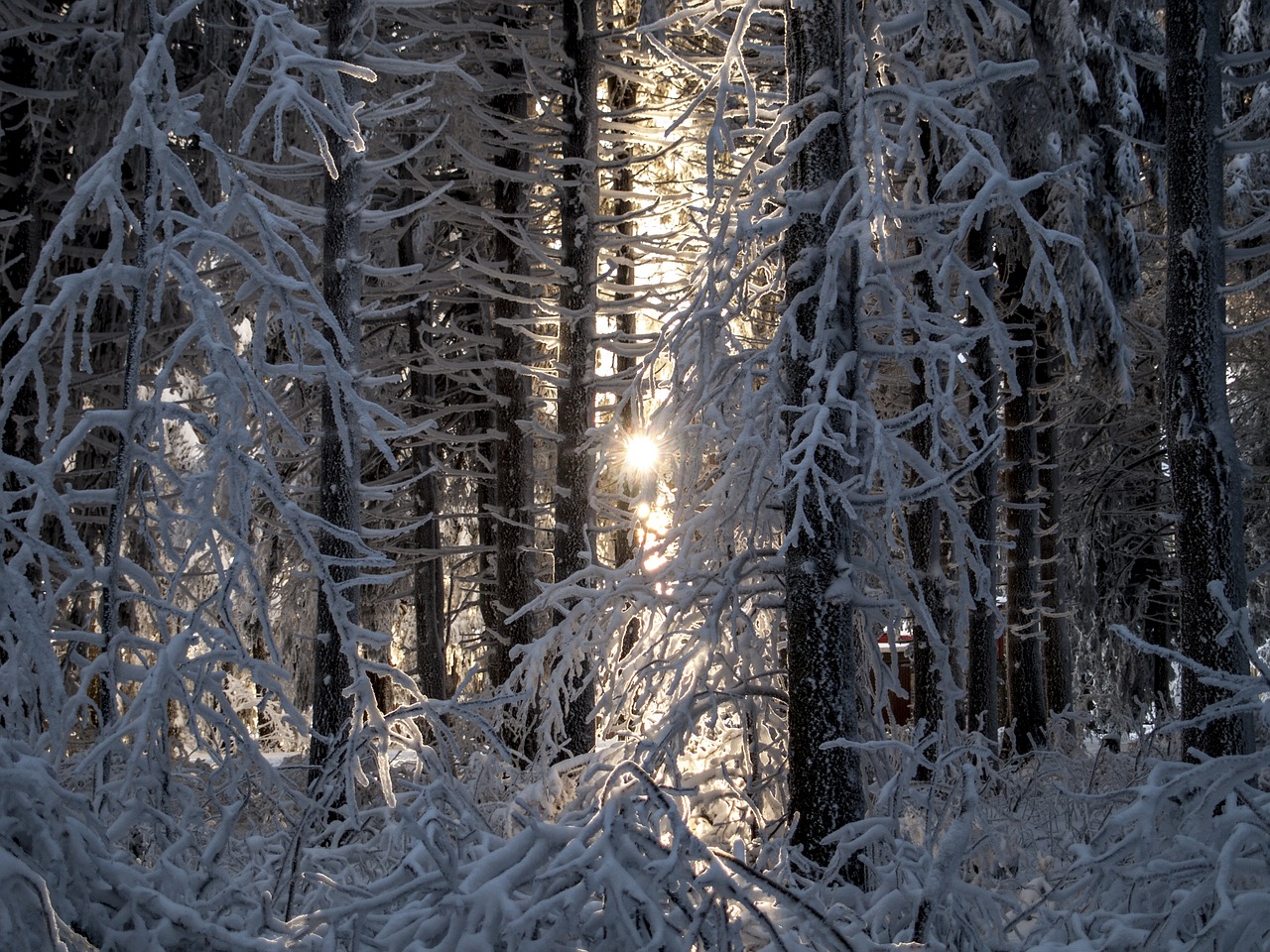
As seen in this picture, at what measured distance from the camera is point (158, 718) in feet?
11.2

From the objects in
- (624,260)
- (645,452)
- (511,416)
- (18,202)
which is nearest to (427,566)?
(511,416)

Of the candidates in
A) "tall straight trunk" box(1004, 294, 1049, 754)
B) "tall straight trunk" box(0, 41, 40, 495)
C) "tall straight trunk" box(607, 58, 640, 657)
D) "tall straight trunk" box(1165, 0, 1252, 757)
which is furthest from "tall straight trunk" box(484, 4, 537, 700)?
"tall straight trunk" box(1165, 0, 1252, 757)

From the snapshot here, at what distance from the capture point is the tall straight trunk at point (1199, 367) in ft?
21.4

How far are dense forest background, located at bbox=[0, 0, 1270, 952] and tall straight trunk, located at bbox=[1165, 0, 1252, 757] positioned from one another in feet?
0.10

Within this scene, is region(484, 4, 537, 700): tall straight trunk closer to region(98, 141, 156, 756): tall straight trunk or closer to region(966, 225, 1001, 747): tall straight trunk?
region(966, 225, 1001, 747): tall straight trunk

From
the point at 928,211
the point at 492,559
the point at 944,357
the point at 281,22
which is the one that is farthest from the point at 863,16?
the point at 492,559

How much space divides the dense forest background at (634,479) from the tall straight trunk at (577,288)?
5 cm

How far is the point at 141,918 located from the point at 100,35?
9.06 meters

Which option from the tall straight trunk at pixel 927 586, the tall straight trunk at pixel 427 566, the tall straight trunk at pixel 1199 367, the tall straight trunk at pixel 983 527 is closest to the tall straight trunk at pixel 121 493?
the tall straight trunk at pixel 1199 367

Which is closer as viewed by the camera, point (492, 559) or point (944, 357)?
point (944, 357)

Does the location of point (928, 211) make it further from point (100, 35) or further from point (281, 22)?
point (100, 35)

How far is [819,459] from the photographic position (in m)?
5.66

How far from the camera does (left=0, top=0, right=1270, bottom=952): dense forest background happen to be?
3.19m

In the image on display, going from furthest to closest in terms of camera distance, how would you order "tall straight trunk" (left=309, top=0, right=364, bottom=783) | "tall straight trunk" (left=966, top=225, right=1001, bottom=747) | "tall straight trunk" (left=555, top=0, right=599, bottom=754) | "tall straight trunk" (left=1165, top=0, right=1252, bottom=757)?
"tall straight trunk" (left=966, top=225, right=1001, bottom=747) < "tall straight trunk" (left=555, top=0, right=599, bottom=754) < "tall straight trunk" (left=309, top=0, right=364, bottom=783) < "tall straight trunk" (left=1165, top=0, right=1252, bottom=757)
